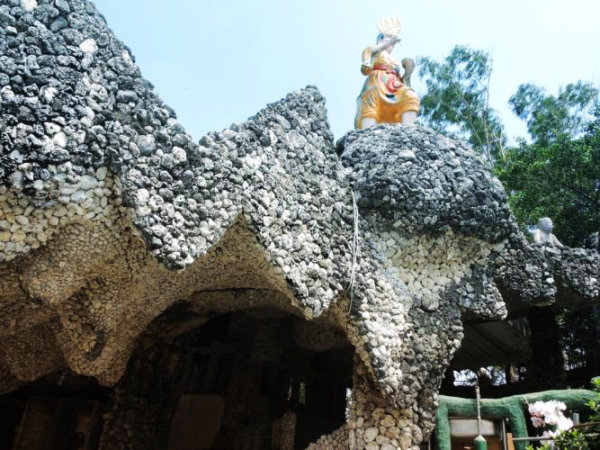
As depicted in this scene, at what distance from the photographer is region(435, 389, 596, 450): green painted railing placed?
217 inches

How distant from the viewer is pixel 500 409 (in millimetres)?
5797

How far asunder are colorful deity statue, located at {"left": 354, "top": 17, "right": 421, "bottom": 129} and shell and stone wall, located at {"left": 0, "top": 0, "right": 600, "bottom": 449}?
2.87ft

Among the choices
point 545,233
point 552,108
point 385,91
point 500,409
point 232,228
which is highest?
point 552,108

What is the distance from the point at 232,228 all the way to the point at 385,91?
359 cm

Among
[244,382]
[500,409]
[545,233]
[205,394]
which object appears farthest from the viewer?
[205,394]

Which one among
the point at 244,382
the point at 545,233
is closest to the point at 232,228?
the point at 244,382

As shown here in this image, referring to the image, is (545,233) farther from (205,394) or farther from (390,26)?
(205,394)

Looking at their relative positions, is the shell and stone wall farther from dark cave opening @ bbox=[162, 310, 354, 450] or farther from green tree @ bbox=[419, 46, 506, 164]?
green tree @ bbox=[419, 46, 506, 164]

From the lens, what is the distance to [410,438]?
512 centimetres

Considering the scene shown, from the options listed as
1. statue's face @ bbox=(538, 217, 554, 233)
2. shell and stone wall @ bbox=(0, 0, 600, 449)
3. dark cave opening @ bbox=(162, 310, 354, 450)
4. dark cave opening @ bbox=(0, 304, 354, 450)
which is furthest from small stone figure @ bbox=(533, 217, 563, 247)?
dark cave opening @ bbox=(162, 310, 354, 450)

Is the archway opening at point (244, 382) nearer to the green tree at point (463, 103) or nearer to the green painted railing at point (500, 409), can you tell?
the green painted railing at point (500, 409)

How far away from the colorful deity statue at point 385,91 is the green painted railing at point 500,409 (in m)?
3.54

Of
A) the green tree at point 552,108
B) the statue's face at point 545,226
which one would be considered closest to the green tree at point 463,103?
the green tree at point 552,108

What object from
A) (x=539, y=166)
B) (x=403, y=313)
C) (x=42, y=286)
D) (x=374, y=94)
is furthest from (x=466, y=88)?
(x=42, y=286)
